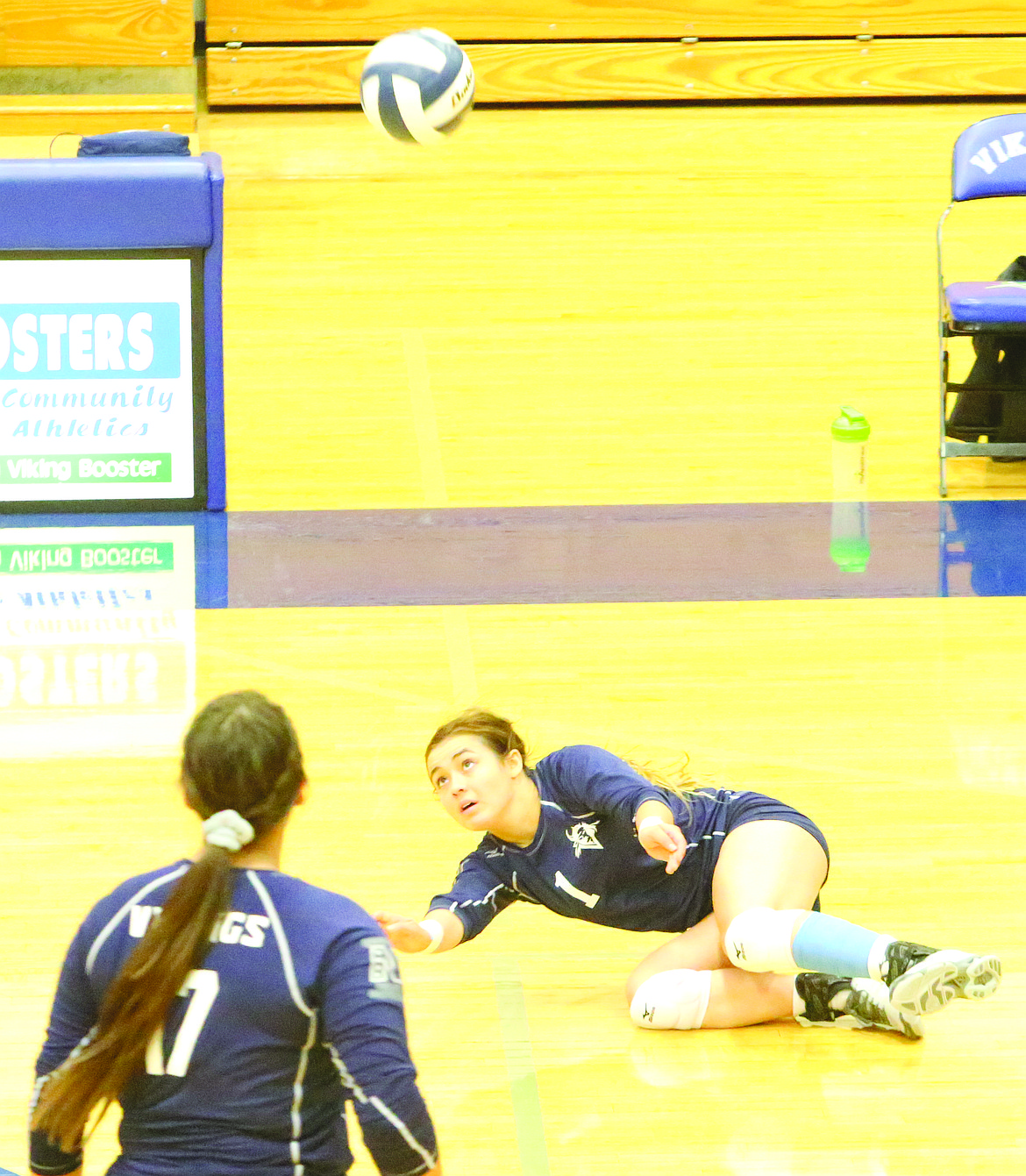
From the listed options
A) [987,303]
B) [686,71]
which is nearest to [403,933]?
[987,303]

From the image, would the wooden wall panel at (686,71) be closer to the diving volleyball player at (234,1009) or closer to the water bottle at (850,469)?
the water bottle at (850,469)

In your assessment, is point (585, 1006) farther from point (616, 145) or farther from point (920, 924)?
point (616, 145)

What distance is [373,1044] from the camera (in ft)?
7.92

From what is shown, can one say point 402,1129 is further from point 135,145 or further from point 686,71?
point 686,71

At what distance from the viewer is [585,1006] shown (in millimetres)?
4129

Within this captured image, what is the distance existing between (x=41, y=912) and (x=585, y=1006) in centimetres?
131

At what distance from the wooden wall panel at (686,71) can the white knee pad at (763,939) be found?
1068 cm

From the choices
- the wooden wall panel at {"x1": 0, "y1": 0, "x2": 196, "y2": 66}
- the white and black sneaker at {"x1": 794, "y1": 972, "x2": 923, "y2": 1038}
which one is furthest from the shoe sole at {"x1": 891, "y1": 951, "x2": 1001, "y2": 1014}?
the wooden wall panel at {"x1": 0, "y1": 0, "x2": 196, "y2": 66}

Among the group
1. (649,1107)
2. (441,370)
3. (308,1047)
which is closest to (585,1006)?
Result: (649,1107)

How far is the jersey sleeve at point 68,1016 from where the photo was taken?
8.17 ft

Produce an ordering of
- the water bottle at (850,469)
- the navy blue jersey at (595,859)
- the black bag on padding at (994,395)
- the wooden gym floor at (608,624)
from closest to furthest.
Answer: the wooden gym floor at (608,624), the navy blue jersey at (595,859), the water bottle at (850,469), the black bag on padding at (994,395)

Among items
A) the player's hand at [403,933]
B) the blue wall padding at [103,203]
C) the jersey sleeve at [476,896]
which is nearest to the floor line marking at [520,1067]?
the jersey sleeve at [476,896]

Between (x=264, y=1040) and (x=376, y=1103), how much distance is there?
16 cm

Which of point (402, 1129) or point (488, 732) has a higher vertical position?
point (488, 732)
